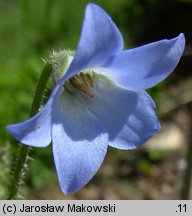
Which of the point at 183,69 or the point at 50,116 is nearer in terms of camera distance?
the point at 50,116

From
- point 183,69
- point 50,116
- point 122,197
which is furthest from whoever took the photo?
point 183,69

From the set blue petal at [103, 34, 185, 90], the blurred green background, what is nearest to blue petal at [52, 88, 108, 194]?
blue petal at [103, 34, 185, 90]

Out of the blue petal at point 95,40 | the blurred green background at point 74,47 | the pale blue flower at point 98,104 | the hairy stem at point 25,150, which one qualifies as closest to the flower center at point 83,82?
the pale blue flower at point 98,104

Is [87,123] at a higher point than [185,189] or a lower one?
lower

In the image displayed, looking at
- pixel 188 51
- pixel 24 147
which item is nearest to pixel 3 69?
pixel 188 51

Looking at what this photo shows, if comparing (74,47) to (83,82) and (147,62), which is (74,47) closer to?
(83,82)

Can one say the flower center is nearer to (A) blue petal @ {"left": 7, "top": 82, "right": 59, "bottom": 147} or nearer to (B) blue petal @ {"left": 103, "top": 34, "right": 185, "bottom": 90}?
(B) blue petal @ {"left": 103, "top": 34, "right": 185, "bottom": 90}

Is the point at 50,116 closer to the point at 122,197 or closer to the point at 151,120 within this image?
the point at 151,120
